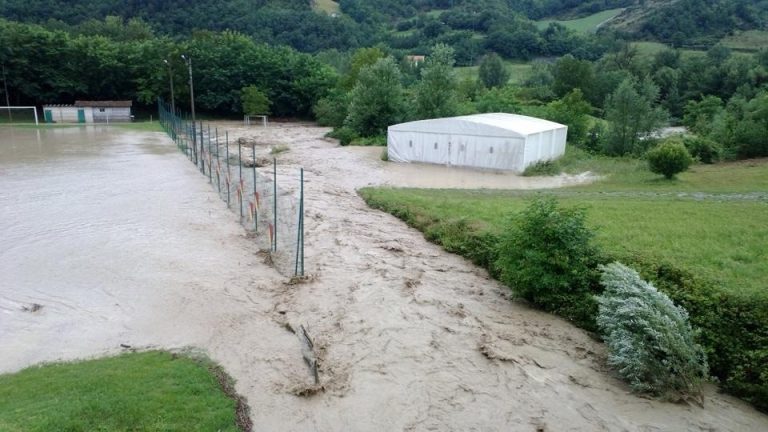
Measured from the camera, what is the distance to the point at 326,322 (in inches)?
417

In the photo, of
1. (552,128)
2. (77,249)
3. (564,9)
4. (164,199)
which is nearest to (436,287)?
(77,249)

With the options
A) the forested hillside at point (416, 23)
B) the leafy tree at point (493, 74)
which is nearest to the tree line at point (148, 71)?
the forested hillside at point (416, 23)

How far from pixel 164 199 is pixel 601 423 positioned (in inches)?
695

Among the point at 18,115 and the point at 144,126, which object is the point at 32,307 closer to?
the point at 144,126

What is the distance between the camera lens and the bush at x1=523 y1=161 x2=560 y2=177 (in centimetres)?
2748

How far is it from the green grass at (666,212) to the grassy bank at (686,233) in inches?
0.9

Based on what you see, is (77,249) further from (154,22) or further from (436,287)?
(154,22)

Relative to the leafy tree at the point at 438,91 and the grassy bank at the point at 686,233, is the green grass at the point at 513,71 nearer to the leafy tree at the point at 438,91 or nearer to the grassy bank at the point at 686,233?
the leafy tree at the point at 438,91

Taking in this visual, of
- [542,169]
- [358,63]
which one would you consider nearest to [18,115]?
[358,63]

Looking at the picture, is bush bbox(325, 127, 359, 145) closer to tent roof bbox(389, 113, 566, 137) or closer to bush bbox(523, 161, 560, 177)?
tent roof bbox(389, 113, 566, 137)

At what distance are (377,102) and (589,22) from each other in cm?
10470

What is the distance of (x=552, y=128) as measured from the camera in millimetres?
30781

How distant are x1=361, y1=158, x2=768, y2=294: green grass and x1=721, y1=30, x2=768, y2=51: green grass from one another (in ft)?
234

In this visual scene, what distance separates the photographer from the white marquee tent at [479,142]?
27484mm
